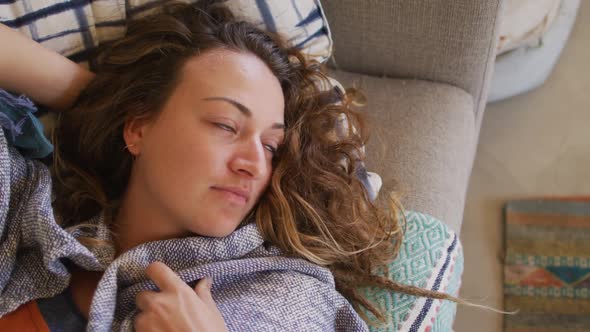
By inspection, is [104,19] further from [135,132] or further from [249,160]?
[249,160]

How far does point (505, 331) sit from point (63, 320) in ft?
3.91

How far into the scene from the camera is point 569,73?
2.25 m

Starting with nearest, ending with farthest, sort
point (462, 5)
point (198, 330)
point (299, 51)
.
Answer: point (198, 330), point (299, 51), point (462, 5)

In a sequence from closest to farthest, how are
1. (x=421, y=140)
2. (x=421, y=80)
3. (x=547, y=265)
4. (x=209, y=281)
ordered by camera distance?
(x=209, y=281) < (x=421, y=140) < (x=421, y=80) < (x=547, y=265)

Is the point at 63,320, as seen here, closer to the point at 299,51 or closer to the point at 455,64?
the point at 299,51

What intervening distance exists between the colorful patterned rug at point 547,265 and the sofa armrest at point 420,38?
50 cm

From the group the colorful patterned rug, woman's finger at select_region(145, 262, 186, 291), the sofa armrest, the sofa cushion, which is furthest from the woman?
the colorful patterned rug

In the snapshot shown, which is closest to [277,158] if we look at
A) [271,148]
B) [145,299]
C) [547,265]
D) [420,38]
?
[271,148]

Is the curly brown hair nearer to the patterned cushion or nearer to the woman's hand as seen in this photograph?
the patterned cushion

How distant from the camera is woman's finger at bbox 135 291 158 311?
0.92 metres

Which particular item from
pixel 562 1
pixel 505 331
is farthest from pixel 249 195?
pixel 562 1

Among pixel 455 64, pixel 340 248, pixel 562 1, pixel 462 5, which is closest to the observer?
pixel 340 248

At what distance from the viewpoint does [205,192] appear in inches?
40.1

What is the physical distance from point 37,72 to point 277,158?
17.2 inches
